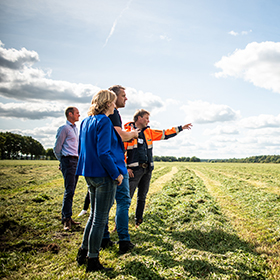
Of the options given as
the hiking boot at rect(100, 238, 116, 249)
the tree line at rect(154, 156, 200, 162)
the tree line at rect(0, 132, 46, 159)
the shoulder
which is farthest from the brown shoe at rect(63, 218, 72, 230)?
the tree line at rect(154, 156, 200, 162)

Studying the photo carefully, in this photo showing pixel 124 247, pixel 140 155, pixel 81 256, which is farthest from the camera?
pixel 140 155

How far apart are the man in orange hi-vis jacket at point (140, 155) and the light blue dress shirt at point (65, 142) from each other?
1509 mm

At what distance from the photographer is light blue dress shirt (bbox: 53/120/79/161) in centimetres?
568

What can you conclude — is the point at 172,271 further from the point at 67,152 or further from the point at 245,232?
the point at 67,152

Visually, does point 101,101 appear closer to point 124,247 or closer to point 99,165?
point 99,165

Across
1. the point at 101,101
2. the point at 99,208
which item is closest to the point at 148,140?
the point at 101,101

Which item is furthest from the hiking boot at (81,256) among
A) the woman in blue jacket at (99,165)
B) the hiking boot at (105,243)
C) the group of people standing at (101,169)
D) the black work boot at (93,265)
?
the hiking boot at (105,243)

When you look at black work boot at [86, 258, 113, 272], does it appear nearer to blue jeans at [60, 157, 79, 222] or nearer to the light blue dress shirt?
blue jeans at [60, 157, 79, 222]

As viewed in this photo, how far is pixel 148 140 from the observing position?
5430 mm

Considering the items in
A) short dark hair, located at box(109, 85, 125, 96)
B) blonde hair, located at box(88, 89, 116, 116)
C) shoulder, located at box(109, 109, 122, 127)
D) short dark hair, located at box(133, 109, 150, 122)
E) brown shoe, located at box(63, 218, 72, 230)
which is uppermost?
short dark hair, located at box(109, 85, 125, 96)

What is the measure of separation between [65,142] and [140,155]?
2.01m

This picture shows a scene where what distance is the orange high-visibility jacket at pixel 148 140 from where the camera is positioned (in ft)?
17.0

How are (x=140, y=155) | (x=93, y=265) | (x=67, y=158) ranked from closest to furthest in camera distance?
(x=93, y=265) → (x=140, y=155) → (x=67, y=158)

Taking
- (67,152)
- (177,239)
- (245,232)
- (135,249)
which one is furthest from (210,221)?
(67,152)
